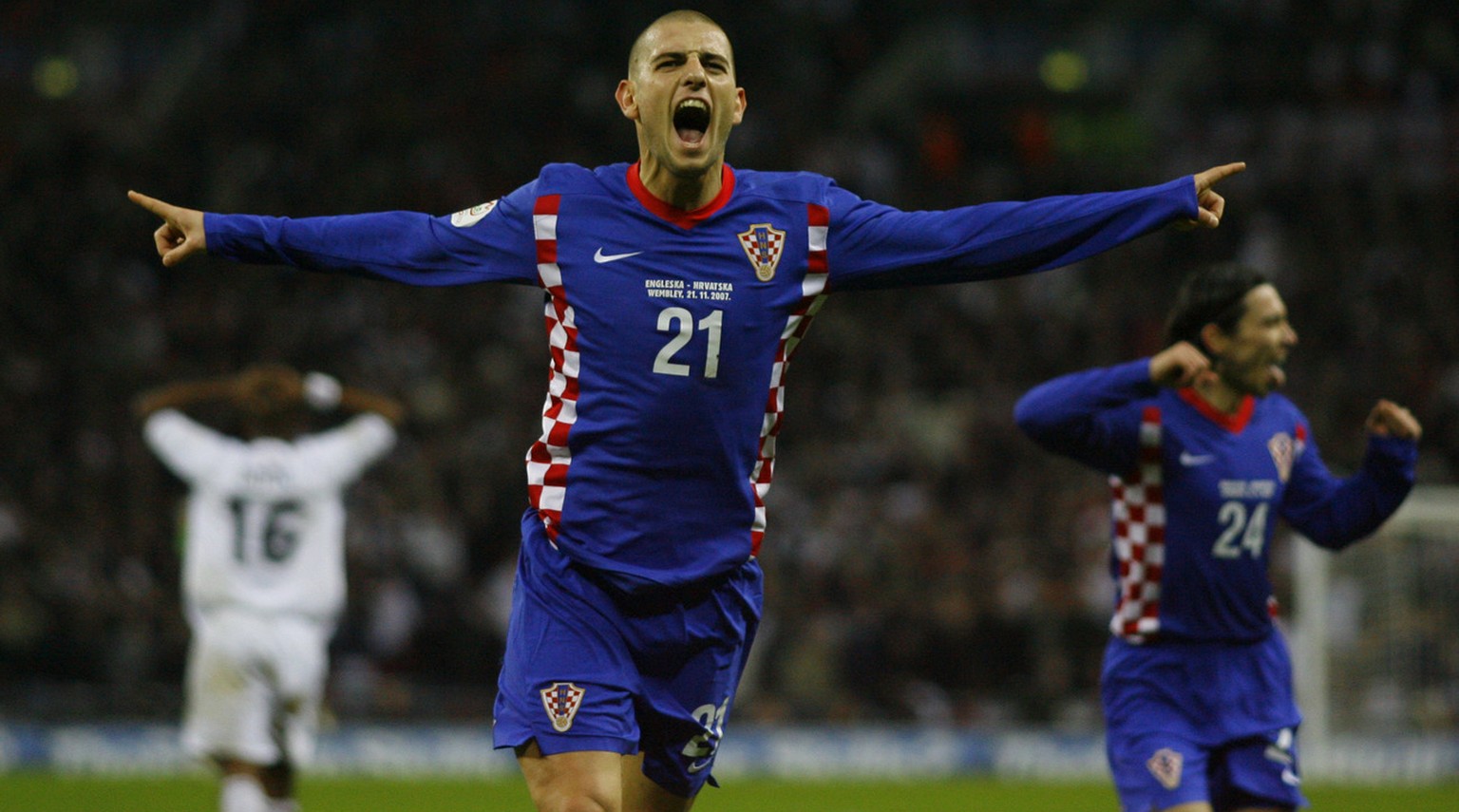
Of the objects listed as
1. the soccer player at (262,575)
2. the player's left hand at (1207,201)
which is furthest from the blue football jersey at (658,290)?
the soccer player at (262,575)

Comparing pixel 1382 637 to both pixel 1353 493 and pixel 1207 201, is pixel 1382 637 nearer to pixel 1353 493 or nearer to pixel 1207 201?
pixel 1353 493

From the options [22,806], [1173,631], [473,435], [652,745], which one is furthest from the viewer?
[473,435]

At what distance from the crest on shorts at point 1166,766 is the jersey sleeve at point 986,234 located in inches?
72.7

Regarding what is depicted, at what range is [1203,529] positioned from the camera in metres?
6.07

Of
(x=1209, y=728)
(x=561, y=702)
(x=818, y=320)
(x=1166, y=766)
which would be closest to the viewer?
(x=561, y=702)

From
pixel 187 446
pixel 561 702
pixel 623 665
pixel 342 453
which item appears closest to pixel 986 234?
pixel 623 665

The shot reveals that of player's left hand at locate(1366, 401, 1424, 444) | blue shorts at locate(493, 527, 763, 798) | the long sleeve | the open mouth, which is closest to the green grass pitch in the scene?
the long sleeve

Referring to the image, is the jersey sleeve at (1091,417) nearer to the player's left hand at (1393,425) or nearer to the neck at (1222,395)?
the neck at (1222,395)

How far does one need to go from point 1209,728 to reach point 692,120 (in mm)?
2646

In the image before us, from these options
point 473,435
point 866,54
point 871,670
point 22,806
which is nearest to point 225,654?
point 22,806

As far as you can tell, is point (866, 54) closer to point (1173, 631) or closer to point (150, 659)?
point (150, 659)

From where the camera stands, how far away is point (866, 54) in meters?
22.7

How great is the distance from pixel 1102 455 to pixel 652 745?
6.35 feet

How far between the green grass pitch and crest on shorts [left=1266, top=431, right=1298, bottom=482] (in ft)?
20.5
